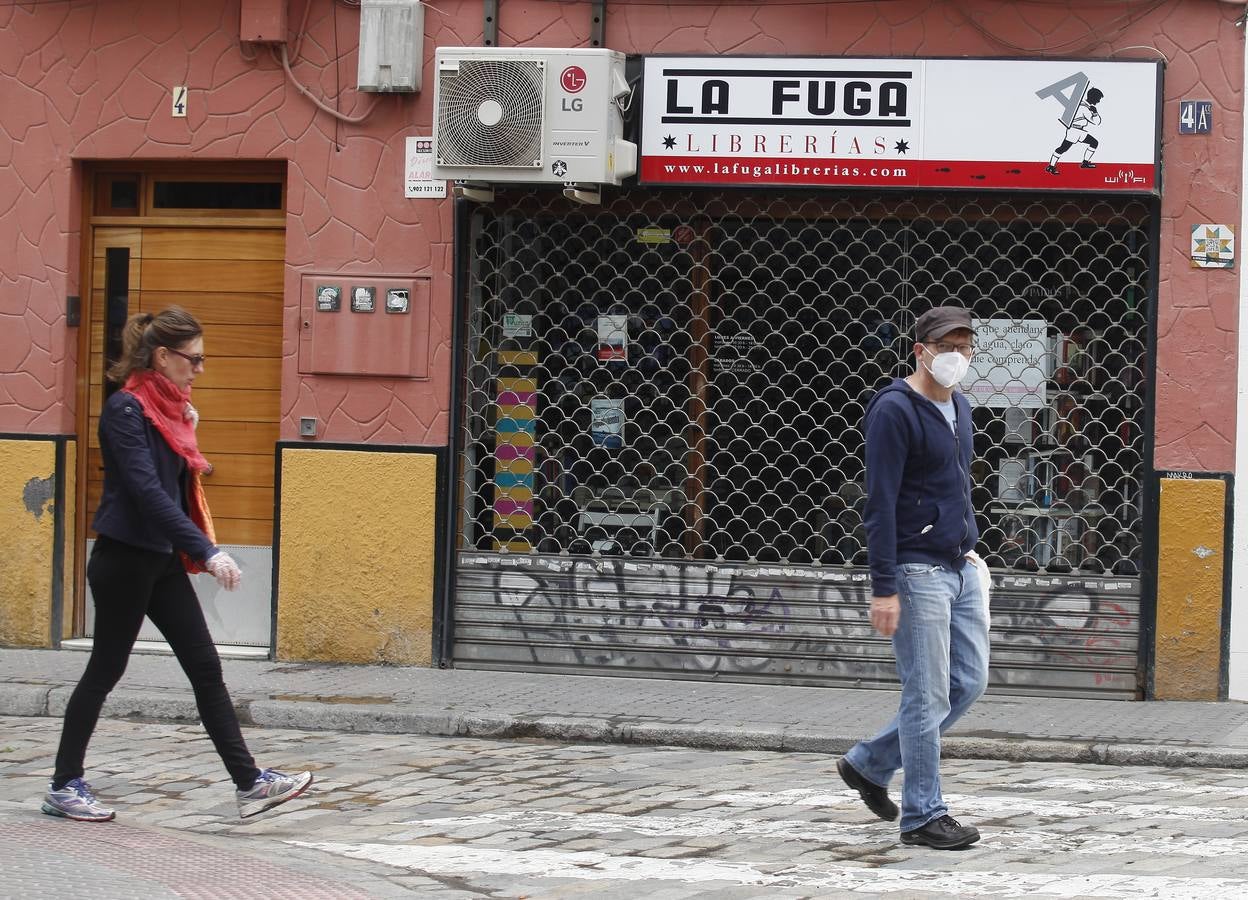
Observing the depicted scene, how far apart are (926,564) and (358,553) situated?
515 cm

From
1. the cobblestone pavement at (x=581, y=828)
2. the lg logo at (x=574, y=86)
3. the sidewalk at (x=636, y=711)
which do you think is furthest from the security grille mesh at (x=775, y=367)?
the cobblestone pavement at (x=581, y=828)

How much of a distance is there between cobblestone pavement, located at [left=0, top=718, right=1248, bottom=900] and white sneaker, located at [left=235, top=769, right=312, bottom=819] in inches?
3.6

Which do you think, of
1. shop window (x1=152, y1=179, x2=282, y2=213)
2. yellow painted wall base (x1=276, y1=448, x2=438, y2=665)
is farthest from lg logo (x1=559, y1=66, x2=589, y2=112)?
yellow painted wall base (x1=276, y1=448, x2=438, y2=665)

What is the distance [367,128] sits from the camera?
10.4m

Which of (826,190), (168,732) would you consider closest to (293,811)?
(168,732)

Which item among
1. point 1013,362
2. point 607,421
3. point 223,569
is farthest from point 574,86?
point 223,569

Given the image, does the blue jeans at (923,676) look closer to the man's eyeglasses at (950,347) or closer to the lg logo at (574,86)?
the man's eyeglasses at (950,347)

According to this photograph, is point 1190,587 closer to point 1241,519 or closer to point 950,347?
point 1241,519

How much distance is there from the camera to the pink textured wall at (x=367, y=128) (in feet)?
31.5

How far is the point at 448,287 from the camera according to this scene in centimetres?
1027

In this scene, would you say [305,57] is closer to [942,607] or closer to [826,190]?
[826,190]

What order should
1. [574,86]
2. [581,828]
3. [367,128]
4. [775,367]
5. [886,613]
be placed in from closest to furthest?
1. [886,613]
2. [581,828]
3. [574,86]
4. [775,367]
5. [367,128]

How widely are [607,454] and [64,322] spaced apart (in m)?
3.51

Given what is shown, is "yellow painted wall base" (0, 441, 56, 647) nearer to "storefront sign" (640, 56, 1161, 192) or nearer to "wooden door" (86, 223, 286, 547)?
"wooden door" (86, 223, 286, 547)
